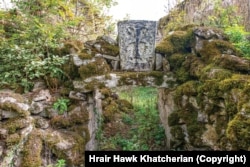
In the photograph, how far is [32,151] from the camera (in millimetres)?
3775

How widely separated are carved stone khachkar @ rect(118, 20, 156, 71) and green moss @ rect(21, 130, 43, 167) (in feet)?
6.08

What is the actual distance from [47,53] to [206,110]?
3.05 m

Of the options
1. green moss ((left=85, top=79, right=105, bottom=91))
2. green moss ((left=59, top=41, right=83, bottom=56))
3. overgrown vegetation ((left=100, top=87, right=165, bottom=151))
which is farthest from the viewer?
overgrown vegetation ((left=100, top=87, right=165, bottom=151))

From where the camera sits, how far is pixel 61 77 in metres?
4.91

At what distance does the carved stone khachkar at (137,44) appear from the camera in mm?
4414

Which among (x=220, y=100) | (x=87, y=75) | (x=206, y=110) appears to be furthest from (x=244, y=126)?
(x=87, y=75)

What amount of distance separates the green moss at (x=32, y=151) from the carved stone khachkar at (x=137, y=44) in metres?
1.85

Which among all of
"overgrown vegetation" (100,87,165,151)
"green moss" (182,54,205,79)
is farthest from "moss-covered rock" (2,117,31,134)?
"green moss" (182,54,205,79)

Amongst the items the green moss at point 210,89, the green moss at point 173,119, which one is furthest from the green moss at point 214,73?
the green moss at point 173,119

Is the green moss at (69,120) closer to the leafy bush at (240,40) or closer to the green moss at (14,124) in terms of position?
the green moss at (14,124)

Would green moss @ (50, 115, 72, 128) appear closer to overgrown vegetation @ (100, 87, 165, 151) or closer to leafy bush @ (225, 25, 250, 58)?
overgrown vegetation @ (100, 87, 165, 151)

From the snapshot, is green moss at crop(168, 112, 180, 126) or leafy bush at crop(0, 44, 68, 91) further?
leafy bush at crop(0, 44, 68, 91)

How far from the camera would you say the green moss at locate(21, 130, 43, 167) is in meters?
3.66

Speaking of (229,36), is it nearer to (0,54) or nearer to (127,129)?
(127,129)
